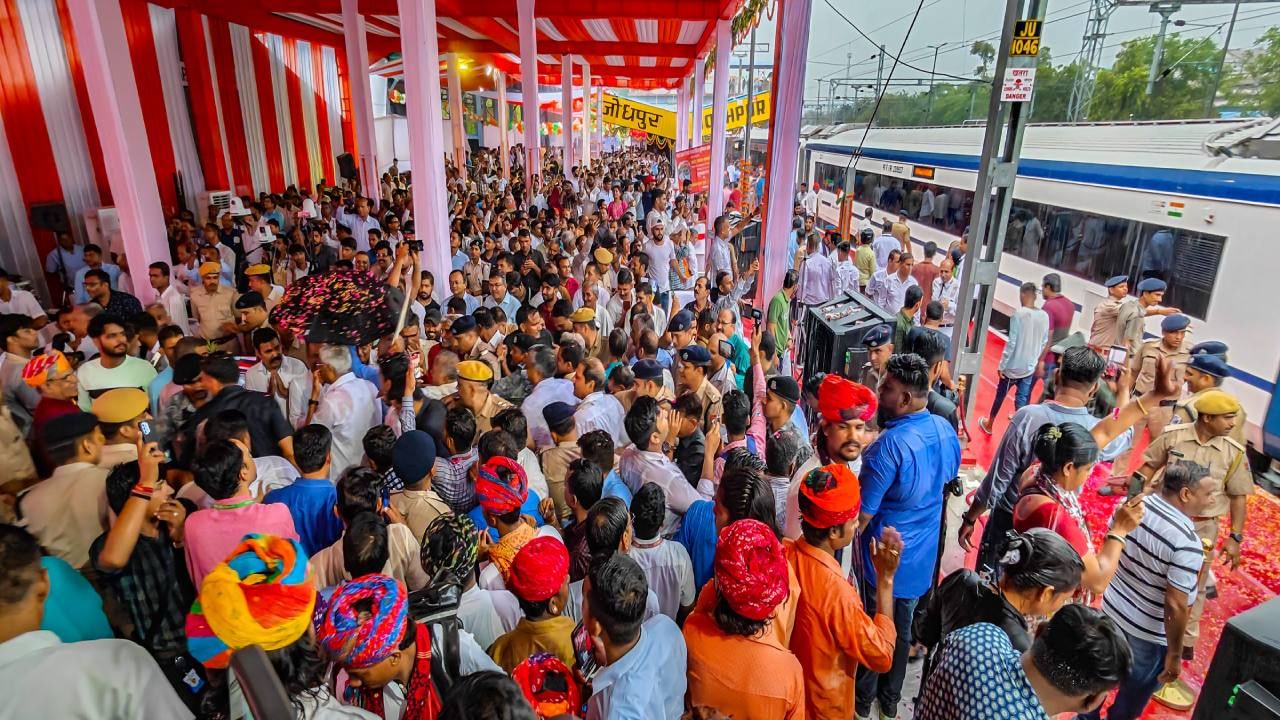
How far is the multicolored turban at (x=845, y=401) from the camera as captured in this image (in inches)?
111

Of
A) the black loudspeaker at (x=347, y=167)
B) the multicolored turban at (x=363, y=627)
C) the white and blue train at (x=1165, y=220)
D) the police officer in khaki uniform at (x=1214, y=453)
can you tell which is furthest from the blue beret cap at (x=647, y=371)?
the black loudspeaker at (x=347, y=167)

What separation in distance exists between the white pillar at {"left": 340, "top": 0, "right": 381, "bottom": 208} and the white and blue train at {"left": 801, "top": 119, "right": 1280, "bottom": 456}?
7436mm

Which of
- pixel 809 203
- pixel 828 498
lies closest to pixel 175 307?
pixel 828 498

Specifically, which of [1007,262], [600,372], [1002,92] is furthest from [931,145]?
[600,372]

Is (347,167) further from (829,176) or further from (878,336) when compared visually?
(878,336)

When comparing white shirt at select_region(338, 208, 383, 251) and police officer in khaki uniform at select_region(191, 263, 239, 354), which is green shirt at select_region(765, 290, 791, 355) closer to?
police officer in khaki uniform at select_region(191, 263, 239, 354)

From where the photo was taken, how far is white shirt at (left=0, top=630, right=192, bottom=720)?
1593mm

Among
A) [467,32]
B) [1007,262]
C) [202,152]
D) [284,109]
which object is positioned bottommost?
[1007,262]

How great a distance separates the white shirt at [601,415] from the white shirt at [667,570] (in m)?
1.13

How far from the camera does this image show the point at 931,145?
1221 cm

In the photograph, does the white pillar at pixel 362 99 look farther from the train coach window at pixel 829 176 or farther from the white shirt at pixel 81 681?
the train coach window at pixel 829 176

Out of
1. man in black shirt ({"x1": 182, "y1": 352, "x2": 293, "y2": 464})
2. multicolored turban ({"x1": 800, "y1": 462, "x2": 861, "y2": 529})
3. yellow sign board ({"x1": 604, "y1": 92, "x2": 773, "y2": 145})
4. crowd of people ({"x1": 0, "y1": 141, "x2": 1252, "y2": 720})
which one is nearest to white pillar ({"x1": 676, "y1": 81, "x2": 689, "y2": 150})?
yellow sign board ({"x1": 604, "y1": 92, "x2": 773, "y2": 145})

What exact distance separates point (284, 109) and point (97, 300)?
13173 millimetres

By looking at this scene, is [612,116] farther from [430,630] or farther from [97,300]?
[430,630]
